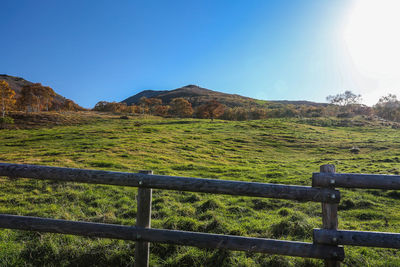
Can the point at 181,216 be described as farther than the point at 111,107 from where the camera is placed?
No

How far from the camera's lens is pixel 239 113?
280 ft

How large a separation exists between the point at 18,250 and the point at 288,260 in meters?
5.83

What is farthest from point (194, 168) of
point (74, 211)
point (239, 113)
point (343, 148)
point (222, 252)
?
point (239, 113)

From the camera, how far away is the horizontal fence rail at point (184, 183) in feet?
12.0

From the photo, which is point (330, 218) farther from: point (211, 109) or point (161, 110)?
point (161, 110)

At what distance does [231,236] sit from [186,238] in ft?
2.45

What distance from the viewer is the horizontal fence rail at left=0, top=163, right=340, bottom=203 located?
3648 millimetres

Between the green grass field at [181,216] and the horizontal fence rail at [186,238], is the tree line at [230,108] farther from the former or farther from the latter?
the horizontal fence rail at [186,238]

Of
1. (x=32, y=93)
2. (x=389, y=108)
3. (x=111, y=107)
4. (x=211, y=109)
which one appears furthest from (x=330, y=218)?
(x=111, y=107)

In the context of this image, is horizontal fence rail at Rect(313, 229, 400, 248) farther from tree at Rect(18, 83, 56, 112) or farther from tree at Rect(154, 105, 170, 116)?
tree at Rect(154, 105, 170, 116)

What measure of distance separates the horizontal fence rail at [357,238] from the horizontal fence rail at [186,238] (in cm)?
14

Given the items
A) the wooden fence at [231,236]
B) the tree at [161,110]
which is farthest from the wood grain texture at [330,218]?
the tree at [161,110]

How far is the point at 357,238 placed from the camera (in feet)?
11.8

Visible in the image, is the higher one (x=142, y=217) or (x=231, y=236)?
(x=142, y=217)
